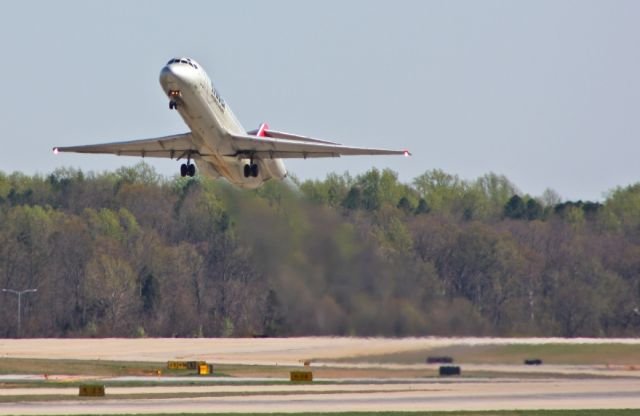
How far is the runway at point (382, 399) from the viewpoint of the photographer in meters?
53.4

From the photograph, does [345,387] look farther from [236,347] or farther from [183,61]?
[236,347]

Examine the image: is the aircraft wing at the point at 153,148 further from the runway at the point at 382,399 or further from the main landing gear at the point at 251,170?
the runway at the point at 382,399

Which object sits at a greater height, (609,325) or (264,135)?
(264,135)

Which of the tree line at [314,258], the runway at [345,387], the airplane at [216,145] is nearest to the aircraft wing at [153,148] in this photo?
the airplane at [216,145]

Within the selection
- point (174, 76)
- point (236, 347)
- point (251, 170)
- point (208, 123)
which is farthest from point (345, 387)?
Answer: point (236, 347)

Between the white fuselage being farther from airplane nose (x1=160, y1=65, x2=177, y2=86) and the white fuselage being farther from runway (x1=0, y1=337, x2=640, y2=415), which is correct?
runway (x1=0, y1=337, x2=640, y2=415)

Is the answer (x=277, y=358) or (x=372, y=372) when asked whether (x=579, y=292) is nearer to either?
(x=372, y=372)

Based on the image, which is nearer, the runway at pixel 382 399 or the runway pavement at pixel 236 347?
the runway at pixel 382 399

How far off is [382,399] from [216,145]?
13.2 meters

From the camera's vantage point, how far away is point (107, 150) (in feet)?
218

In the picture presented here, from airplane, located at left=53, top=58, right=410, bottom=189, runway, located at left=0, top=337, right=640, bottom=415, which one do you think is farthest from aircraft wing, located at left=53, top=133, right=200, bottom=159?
runway, located at left=0, top=337, right=640, bottom=415

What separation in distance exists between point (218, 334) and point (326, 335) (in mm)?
34161

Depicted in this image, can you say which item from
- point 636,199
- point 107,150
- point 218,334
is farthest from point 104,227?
point 107,150

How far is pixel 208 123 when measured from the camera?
61.2 metres
